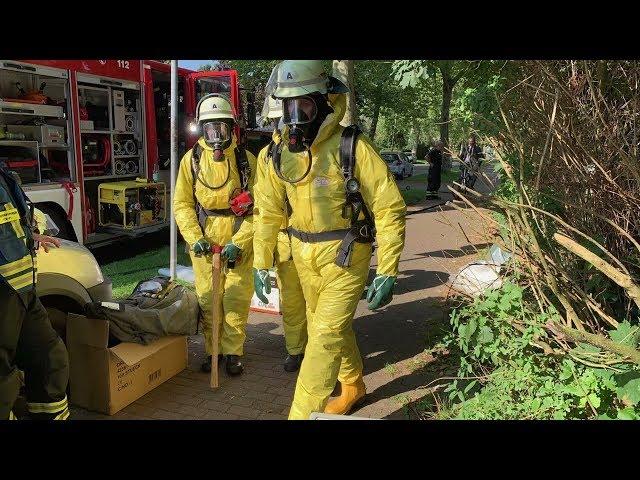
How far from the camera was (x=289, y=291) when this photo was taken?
398 cm

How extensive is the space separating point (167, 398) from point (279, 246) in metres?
1.35

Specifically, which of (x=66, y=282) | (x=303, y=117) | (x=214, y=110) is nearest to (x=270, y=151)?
(x=303, y=117)

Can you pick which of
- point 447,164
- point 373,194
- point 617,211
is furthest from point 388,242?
point 447,164

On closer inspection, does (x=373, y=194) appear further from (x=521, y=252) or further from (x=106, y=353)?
(x=106, y=353)

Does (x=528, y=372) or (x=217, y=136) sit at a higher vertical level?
(x=217, y=136)

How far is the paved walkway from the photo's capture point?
11.6 feet

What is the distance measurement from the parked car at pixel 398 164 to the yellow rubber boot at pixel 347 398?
759 inches

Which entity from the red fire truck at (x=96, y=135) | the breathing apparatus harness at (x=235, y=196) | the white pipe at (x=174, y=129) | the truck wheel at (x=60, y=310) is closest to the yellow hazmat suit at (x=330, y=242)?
the breathing apparatus harness at (x=235, y=196)

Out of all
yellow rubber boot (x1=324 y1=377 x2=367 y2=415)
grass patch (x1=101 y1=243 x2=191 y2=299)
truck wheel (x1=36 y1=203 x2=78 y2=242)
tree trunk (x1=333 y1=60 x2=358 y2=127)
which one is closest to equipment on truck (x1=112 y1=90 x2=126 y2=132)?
truck wheel (x1=36 y1=203 x2=78 y2=242)

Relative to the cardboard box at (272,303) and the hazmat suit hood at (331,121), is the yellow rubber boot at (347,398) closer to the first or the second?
the hazmat suit hood at (331,121)

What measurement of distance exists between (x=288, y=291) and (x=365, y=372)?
940 millimetres

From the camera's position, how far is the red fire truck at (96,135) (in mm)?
6090

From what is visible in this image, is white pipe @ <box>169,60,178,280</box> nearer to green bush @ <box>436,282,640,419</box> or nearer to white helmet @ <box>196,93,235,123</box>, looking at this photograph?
white helmet @ <box>196,93,235,123</box>

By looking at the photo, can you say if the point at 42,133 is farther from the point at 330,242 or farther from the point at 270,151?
the point at 330,242
